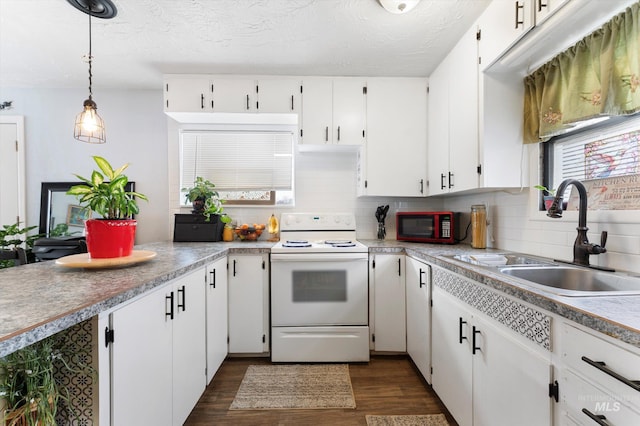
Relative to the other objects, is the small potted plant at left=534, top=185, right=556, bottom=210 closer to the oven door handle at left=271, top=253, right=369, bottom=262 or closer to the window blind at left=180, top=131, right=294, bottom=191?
the oven door handle at left=271, top=253, right=369, bottom=262

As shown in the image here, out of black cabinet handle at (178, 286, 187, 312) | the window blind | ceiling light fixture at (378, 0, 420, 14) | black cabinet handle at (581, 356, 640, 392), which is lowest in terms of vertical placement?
black cabinet handle at (178, 286, 187, 312)

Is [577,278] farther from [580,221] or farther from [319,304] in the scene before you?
[319,304]

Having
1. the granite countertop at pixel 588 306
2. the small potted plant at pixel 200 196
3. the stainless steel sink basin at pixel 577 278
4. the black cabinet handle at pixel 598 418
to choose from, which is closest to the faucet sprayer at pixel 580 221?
the stainless steel sink basin at pixel 577 278

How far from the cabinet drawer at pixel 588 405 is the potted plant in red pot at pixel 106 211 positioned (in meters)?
1.65

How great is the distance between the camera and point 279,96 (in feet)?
8.44

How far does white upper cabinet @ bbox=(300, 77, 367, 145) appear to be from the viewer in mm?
2574

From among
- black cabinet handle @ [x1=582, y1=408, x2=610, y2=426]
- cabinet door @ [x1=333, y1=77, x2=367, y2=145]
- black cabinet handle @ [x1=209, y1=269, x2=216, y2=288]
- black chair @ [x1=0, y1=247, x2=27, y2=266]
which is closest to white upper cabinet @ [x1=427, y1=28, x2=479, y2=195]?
cabinet door @ [x1=333, y1=77, x2=367, y2=145]

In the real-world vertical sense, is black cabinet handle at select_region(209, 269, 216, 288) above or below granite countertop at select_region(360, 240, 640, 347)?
below

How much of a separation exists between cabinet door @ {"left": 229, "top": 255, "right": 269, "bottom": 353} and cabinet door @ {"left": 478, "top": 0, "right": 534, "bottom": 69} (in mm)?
2056

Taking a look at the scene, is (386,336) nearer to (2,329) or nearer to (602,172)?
(602,172)

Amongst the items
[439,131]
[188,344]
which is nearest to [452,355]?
[188,344]

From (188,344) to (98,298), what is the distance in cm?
79

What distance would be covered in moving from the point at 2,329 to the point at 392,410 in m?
1.81

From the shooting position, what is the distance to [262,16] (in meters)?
1.84
